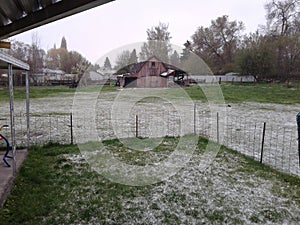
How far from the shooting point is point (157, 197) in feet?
7.07

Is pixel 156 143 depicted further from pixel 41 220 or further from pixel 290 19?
pixel 290 19

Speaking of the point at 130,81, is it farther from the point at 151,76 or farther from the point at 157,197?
the point at 157,197

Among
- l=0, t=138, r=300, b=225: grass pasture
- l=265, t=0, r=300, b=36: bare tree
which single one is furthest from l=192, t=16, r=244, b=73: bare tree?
l=0, t=138, r=300, b=225: grass pasture

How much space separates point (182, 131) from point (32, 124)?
3912 millimetres

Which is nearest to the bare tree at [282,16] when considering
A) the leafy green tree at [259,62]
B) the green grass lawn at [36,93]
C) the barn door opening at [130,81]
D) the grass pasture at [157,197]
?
the leafy green tree at [259,62]

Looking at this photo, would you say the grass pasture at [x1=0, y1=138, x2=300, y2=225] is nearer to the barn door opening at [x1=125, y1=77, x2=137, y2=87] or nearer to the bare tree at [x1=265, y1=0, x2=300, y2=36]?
the barn door opening at [x1=125, y1=77, x2=137, y2=87]

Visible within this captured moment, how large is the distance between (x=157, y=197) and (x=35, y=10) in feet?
7.21

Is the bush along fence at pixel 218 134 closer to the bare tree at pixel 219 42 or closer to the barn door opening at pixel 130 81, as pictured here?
the barn door opening at pixel 130 81

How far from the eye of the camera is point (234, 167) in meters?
2.89

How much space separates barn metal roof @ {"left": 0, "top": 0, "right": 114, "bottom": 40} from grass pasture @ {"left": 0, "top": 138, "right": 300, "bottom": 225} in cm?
168

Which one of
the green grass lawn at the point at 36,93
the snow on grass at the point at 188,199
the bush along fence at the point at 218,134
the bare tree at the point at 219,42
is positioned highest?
the bare tree at the point at 219,42

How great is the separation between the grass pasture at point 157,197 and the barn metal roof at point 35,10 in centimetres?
168

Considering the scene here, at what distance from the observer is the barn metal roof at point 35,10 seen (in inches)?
67.3

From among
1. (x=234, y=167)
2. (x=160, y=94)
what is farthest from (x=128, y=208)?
(x=160, y=94)
